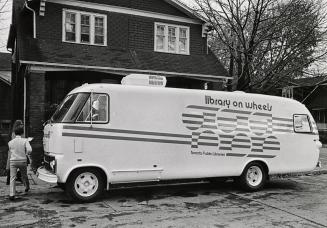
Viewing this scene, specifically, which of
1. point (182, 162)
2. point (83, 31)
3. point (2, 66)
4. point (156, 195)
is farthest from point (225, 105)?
point (2, 66)

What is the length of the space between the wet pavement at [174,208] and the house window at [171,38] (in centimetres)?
947

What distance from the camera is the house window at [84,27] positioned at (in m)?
17.1

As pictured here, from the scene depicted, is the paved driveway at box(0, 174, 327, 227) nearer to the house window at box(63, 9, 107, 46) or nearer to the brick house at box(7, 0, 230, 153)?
the brick house at box(7, 0, 230, 153)

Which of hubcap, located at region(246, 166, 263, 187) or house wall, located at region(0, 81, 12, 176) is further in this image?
house wall, located at region(0, 81, 12, 176)

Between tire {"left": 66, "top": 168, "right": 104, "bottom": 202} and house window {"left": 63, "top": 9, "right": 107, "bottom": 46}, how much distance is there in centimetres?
952

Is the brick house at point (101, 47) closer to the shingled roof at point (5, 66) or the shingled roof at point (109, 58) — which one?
the shingled roof at point (109, 58)

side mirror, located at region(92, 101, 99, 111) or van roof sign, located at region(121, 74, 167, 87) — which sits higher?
van roof sign, located at region(121, 74, 167, 87)

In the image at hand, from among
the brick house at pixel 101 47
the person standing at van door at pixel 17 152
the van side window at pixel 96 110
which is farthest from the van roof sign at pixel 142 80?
the brick house at pixel 101 47

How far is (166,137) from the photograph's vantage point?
31.4 ft

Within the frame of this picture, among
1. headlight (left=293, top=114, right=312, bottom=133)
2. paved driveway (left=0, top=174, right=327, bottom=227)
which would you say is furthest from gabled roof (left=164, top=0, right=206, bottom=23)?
paved driveway (left=0, top=174, right=327, bottom=227)

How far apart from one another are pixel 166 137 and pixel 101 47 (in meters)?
9.14

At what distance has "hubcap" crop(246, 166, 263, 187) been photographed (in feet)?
34.8

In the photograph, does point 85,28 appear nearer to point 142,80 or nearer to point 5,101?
point 142,80

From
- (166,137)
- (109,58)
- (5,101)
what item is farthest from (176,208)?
(5,101)
